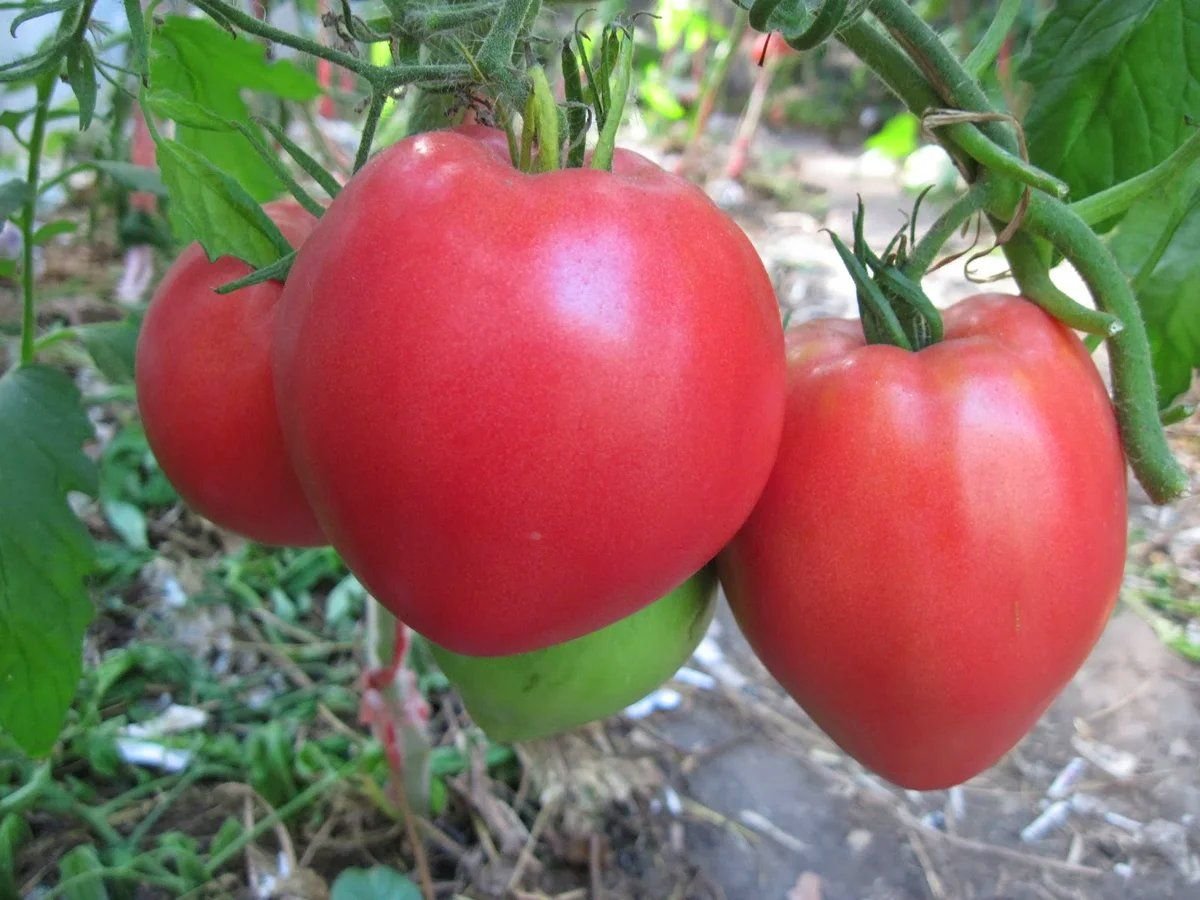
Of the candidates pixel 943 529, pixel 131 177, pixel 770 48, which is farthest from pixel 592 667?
pixel 770 48

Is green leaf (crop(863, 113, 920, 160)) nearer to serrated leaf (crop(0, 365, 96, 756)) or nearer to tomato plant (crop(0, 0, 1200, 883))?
tomato plant (crop(0, 0, 1200, 883))

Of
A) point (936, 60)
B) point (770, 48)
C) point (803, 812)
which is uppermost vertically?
point (936, 60)

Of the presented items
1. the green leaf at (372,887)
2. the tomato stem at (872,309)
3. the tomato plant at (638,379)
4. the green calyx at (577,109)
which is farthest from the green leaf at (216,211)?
the green leaf at (372,887)

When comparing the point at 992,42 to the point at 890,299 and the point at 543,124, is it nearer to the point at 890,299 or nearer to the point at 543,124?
the point at 890,299

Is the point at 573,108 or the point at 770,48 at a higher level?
the point at 573,108

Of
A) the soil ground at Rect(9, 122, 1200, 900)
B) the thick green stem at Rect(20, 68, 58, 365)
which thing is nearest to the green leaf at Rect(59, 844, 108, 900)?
the soil ground at Rect(9, 122, 1200, 900)
